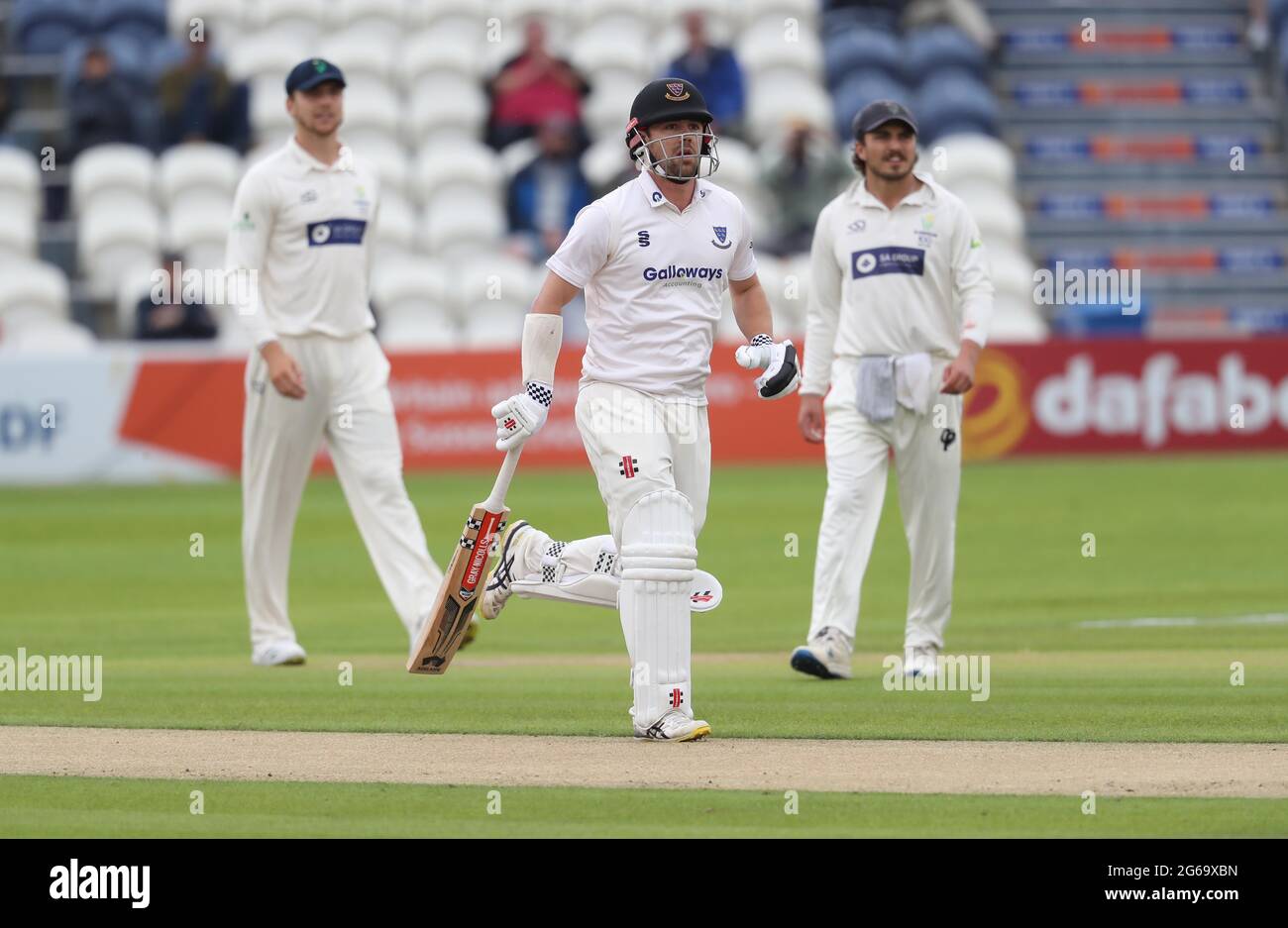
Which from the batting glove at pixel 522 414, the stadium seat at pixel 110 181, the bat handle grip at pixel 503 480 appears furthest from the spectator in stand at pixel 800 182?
the batting glove at pixel 522 414

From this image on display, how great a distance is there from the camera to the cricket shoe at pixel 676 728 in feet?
26.5

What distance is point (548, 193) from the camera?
2452 centimetres

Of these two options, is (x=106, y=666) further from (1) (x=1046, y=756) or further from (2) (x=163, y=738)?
(1) (x=1046, y=756)

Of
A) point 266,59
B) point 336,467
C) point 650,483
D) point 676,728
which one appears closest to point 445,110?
point 266,59

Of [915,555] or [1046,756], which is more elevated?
[915,555]

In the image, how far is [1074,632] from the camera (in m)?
12.4

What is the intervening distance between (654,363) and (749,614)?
5.74m

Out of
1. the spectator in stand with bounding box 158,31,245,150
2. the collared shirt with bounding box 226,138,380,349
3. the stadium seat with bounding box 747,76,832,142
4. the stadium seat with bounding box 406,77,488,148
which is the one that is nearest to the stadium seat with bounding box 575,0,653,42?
the stadium seat with bounding box 747,76,832,142

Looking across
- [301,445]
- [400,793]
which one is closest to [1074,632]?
[301,445]

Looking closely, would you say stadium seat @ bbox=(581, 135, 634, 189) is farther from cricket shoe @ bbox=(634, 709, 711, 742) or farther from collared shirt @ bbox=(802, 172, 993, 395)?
cricket shoe @ bbox=(634, 709, 711, 742)

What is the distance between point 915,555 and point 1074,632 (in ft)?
7.38

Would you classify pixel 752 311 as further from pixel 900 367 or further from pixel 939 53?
pixel 939 53

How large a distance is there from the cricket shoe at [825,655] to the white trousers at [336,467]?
1848 mm

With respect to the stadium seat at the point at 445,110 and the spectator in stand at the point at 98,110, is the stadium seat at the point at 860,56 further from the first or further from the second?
the spectator in stand at the point at 98,110
